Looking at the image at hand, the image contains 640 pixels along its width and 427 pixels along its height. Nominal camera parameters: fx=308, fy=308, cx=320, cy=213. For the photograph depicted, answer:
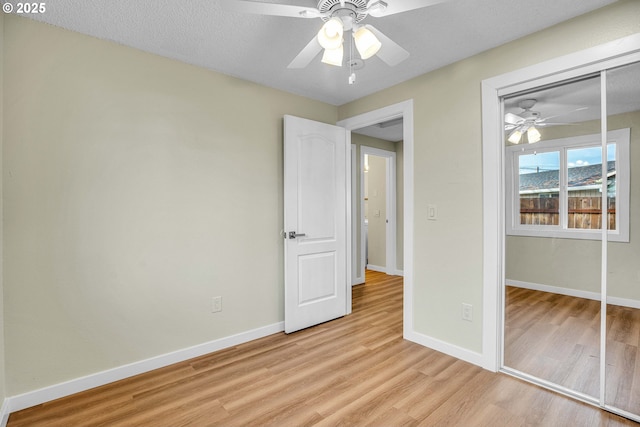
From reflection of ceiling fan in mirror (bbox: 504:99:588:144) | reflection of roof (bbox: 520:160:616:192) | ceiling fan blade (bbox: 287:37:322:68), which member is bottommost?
reflection of roof (bbox: 520:160:616:192)

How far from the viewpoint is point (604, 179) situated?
6.15 ft

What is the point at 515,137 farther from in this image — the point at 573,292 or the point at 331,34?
the point at 331,34

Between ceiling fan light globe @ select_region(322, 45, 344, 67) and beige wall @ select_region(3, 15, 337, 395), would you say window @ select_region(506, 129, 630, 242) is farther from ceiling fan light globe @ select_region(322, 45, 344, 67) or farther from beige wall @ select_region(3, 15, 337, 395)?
beige wall @ select_region(3, 15, 337, 395)

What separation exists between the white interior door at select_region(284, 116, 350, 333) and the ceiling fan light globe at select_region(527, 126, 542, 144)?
1744 millimetres

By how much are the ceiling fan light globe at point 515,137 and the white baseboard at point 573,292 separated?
1.04m

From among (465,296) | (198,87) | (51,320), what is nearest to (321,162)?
(198,87)

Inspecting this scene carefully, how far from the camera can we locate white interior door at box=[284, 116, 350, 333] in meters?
3.03

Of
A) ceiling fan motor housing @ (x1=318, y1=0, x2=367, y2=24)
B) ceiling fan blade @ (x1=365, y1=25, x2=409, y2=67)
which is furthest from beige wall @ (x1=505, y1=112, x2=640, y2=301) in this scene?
ceiling fan motor housing @ (x1=318, y1=0, x2=367, y2=24)

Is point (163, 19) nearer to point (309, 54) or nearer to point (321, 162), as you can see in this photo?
point (309, 54)

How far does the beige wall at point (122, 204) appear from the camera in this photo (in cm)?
191

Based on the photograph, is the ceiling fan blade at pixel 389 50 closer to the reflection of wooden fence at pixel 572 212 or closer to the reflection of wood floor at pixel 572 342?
the reflection of wooden fence at pixel 572 212

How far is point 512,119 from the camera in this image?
2303 mm

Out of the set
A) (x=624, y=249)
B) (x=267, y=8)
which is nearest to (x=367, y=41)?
(x=267, y=8)

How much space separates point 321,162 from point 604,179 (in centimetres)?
223
